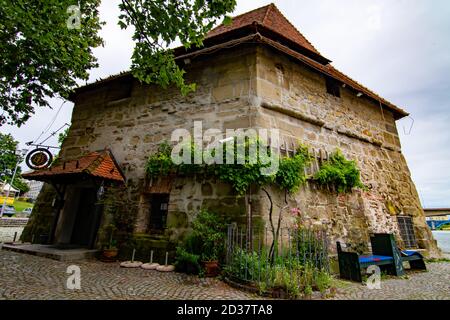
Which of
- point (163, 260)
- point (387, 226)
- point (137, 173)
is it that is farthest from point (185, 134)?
point (387, 226)

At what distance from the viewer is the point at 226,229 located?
4922 mm

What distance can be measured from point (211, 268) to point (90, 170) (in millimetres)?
3861

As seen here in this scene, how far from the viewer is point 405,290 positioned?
400 cm

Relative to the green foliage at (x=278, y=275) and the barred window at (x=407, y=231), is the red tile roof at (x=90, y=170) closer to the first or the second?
the green foliage at (x=278, y=275)

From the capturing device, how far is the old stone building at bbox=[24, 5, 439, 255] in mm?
5664

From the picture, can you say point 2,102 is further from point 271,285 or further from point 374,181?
point 374,181

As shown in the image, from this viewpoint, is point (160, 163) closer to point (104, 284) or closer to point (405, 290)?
point (104, 284)

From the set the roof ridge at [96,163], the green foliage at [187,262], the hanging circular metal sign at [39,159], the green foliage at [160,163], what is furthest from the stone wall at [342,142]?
the hanging circular metal sign at [39,159]

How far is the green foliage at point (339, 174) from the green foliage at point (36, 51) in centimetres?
621

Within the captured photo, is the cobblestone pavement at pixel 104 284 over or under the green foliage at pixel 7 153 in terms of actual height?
under

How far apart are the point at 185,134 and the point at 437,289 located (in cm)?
588

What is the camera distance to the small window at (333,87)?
772cm

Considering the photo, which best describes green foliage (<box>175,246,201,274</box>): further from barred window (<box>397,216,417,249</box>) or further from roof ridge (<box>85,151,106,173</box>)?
barred window (<box>397,216,417,249</box>)

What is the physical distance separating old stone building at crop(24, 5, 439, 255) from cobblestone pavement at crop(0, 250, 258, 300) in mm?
1262
